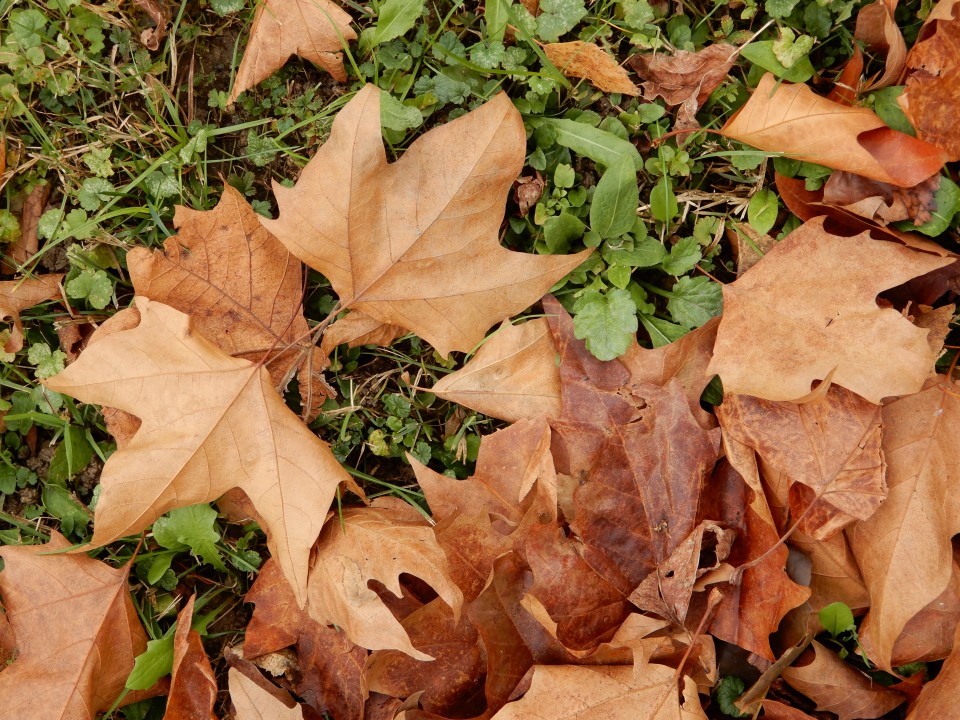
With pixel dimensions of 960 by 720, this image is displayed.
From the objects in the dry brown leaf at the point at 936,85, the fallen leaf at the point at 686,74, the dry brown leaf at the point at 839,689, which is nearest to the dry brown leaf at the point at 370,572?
the dry brown leaf at the point at 839,689

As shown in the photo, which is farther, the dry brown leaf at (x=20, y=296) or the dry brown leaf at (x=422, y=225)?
the dry brown leaf at (x=20, y=296)

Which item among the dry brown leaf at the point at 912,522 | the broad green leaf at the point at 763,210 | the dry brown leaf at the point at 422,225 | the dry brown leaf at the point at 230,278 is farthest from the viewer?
the broad green leaf at the point at 763,210

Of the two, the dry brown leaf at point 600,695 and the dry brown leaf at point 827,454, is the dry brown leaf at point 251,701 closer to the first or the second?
the dry brown leaf at point 600,695

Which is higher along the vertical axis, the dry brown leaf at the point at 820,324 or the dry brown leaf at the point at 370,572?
the dry brown leaf at the point at 820,324

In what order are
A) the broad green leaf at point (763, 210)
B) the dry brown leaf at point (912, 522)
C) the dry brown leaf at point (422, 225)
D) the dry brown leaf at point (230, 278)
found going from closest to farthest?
1. the dry brown leaf at point (422, 225)
2. the dry brown leaf at point (912, 522)
3. the dry brown leaf at point (230, 278)
4. the broad green leaf at point (763, 210)

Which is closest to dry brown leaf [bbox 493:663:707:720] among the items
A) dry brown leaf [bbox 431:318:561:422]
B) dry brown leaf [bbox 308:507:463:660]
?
dry brown leaf [bbox 308:507:463:660]

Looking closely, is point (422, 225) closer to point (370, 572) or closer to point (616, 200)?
point (616, 200)

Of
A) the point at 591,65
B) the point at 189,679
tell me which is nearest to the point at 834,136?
the point at 591,65
